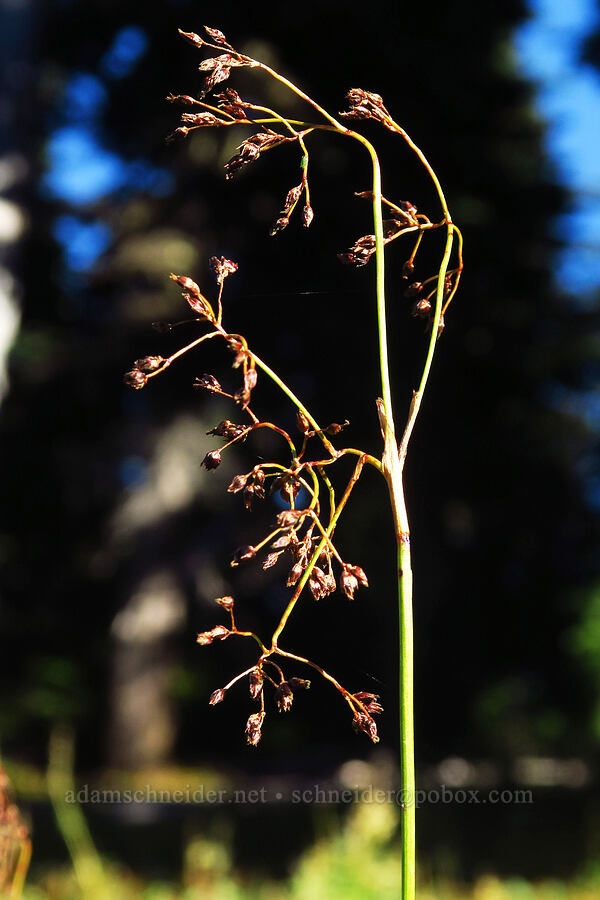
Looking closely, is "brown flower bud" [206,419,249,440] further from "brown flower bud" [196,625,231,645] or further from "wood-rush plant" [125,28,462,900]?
"brown flower bud" [196,625,231,645]

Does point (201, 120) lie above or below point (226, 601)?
above

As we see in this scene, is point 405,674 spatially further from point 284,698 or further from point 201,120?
point 201,120

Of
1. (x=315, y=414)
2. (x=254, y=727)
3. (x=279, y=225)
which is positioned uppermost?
(x=315, y=414)

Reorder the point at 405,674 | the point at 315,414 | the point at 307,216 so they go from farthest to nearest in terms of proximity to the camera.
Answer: the point at 315,414 < the point at 307,216 < the point at 405,674

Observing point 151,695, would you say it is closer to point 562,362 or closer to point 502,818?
point 502,818

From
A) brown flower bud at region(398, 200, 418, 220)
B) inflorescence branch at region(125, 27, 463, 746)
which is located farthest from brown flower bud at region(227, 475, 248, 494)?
brown flower bud at region(398, 200, 418, 220)

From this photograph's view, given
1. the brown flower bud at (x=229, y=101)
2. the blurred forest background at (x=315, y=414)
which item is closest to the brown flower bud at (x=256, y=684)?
Result: the brown flower bud at (x=229, y=101)

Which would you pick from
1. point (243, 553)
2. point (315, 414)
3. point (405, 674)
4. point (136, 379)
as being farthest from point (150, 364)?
point (315, 414)
